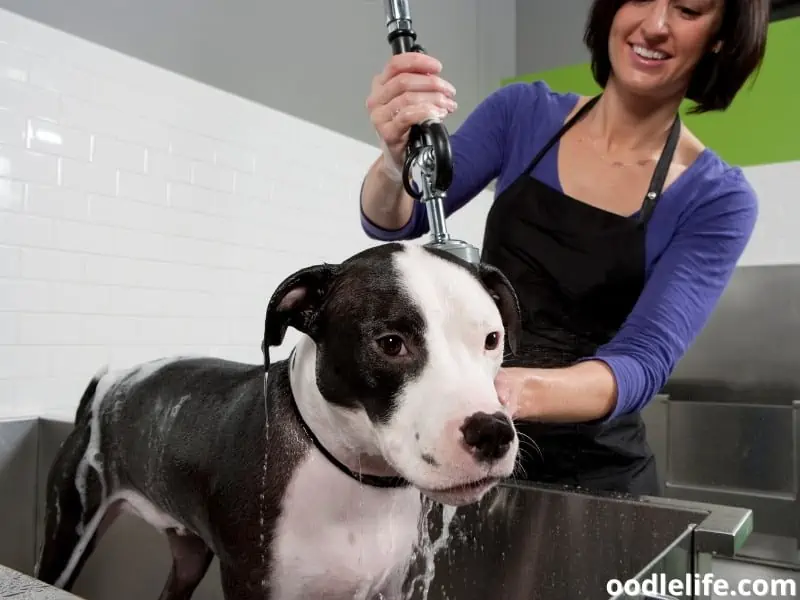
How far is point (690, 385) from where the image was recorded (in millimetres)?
2748

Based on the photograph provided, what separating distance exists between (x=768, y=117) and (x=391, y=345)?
7.96ft

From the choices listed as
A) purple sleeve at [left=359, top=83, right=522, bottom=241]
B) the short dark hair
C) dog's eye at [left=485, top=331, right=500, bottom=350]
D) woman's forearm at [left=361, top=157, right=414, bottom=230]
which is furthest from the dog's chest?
the short dark hair

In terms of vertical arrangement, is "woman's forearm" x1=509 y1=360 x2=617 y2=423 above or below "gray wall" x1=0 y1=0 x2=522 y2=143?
below

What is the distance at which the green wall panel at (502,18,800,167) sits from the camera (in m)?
2.53

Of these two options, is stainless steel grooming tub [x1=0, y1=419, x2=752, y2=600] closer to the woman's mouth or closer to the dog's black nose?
the dog's black nose

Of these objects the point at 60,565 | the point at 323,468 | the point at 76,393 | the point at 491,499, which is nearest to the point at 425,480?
the point at 323,468

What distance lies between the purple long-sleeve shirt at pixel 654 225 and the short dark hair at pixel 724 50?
0.12 meters

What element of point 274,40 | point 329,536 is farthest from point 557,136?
point 274,40

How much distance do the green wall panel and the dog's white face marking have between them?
6.78 ft

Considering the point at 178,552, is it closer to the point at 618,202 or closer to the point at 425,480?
the point at 425,480

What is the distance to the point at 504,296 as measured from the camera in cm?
87

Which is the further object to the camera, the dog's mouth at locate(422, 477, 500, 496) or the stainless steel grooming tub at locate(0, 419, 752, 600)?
the stainless steel grooming tub at locate(0, 419, 752, 600)

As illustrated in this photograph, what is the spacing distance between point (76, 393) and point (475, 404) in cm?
117

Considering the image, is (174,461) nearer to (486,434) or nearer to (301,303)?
(301,303)
